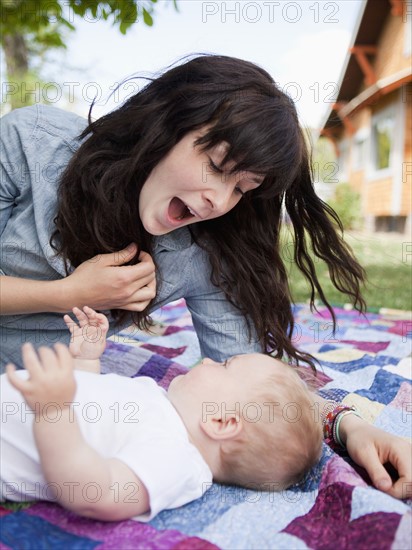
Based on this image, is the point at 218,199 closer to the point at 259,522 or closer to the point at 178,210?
the point at 178,210

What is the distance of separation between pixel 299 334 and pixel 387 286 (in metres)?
1.66

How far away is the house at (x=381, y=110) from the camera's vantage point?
27.9ft

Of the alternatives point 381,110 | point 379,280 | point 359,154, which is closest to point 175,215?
point 379,280

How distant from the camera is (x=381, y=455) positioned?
1132 mm

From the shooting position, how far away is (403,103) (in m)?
8.59

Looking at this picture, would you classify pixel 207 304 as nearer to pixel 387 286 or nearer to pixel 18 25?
pixel 387 286

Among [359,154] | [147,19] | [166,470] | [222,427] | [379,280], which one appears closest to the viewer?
[166,470]

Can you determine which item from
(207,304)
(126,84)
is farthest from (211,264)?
(126,84)

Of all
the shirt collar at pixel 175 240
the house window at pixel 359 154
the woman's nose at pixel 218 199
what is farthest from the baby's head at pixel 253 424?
the house window at pixel 359 154

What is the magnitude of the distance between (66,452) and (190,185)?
0.60 m

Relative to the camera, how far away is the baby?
0.86 meters

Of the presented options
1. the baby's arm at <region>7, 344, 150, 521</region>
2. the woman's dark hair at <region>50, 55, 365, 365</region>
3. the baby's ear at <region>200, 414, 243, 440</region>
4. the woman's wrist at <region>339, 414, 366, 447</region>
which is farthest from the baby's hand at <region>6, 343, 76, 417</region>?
the woman's wrist at <region>339, 414, 366, 447</region>

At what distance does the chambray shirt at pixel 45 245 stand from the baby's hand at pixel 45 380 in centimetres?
58

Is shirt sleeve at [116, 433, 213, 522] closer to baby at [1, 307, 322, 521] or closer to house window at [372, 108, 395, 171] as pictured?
baby at [1, 307, 322, 521]
